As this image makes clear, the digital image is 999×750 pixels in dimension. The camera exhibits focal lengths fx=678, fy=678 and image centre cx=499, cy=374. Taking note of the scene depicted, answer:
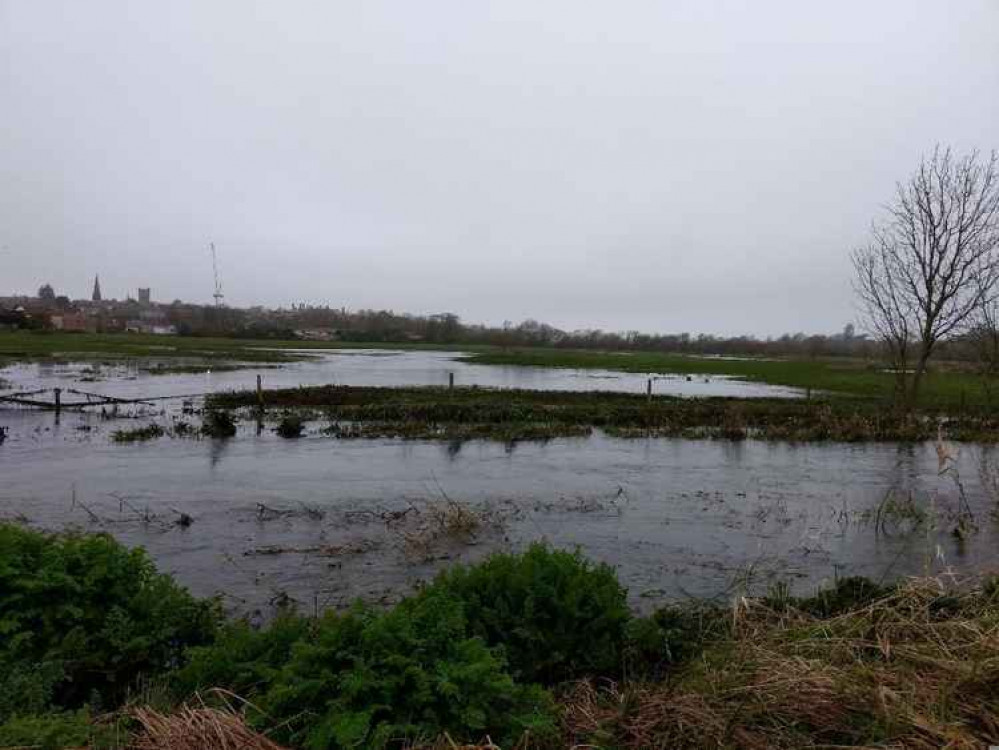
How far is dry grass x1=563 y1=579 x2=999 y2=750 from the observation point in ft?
11.6

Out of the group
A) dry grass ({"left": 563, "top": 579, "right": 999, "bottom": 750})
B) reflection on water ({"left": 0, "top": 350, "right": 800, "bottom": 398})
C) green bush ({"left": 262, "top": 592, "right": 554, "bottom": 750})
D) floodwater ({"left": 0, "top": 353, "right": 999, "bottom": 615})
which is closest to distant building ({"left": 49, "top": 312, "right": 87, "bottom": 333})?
reflection on water ({"left": 0, "top": 350, "right": 800, "bottom": 398})

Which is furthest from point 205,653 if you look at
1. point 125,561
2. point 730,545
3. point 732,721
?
point 730,545

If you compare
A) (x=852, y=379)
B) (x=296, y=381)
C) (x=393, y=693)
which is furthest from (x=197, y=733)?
(x=852, y=379)

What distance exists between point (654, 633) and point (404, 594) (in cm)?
322

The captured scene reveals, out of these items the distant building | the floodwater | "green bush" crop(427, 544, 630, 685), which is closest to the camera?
"green bush" crop(427, 544, 630, 685)

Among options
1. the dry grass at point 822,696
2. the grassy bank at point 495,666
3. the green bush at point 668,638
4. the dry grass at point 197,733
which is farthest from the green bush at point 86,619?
the green bush at point 668,638

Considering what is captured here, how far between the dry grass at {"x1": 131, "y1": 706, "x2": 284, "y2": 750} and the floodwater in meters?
3.71

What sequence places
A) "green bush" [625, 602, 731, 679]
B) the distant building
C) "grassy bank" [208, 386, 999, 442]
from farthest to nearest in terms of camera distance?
the distant building < "grassy bank" [208, 386, 999, 442] < "green bush" [625, 602, 731, 679]

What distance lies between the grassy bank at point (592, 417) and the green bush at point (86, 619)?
15.6 metres

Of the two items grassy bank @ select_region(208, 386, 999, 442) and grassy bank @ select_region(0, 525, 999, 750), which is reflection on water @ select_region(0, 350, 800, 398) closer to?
grassy bank @ select_region(208, 386, 999, 442)

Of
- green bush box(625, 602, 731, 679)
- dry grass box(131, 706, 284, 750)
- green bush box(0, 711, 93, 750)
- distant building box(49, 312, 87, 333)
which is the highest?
distant building box(49, 312, 87, 333)

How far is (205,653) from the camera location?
15.8ft

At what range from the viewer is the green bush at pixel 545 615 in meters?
5.32

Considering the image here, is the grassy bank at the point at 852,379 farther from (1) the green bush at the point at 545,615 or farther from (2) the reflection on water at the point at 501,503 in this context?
(1) the green bush at the point at 545,615
